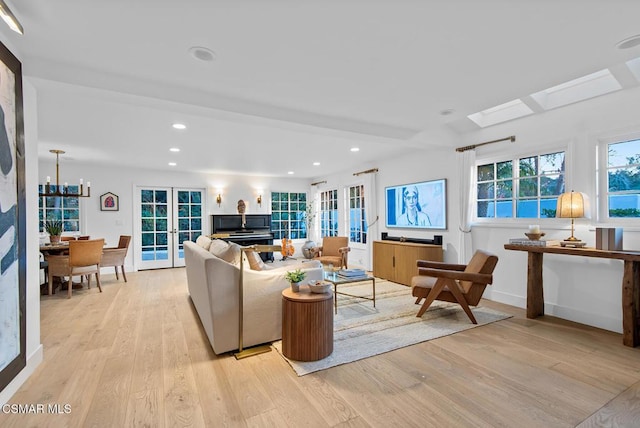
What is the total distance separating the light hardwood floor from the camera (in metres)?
1.83

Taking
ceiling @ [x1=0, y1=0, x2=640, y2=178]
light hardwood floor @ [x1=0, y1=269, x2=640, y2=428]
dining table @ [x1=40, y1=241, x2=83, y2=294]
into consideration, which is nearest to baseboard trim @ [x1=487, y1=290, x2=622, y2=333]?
light hardwood floor @ [x1=0, y1=269, x2=640, y2=428]

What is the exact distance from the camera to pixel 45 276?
5328mm

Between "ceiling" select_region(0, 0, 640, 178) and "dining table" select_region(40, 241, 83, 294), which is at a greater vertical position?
"ceiling" select_region(0, 0, 640, 178)

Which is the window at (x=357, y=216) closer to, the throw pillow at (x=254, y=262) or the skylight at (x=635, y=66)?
the throw pillow at (x=254, y=262)

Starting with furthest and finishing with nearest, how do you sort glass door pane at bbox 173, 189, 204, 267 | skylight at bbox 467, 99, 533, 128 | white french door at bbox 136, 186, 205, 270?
glass door pane at bbox 173, 189, 204, 267
white french door at bbox 136, 186, 205, 270
skylight at bbox 467, 99, 533, 128

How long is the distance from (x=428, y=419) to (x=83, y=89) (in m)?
3.43

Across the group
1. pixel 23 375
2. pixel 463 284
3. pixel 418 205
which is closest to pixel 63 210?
pixel 23 375

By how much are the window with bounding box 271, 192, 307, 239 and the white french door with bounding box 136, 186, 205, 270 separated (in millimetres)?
2045

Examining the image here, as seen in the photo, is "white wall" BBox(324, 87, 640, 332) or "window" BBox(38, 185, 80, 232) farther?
"window" BBox(38, 185, 80, 232)

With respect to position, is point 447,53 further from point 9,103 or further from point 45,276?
point 45,276

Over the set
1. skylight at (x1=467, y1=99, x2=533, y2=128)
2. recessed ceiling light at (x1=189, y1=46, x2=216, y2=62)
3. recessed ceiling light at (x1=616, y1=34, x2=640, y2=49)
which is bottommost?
recessed ceiling light at (x1=189, y1=46, x2=216, y2=62)

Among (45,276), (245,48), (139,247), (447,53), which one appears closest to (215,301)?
(245,48)

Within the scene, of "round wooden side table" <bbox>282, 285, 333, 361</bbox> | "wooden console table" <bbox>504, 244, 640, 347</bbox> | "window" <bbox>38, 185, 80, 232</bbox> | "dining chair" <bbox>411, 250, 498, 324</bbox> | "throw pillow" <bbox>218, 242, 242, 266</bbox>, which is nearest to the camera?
"round wooden side table" <bbox>282, 285, 333, 361</bbox>

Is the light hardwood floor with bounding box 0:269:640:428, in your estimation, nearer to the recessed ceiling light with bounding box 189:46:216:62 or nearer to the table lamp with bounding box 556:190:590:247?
the table lamp with bounding box 556:190:590:247
